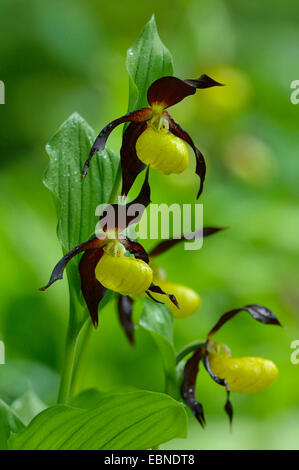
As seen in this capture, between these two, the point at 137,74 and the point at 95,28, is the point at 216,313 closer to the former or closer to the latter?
the point at 137,74

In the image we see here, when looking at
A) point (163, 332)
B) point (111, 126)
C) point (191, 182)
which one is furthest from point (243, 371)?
point (191, 182)

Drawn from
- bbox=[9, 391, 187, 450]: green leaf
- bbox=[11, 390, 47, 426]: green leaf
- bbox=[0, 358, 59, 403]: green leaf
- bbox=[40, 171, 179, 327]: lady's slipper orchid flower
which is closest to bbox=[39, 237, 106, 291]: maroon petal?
bbox=[40, 171, 179, 327]: lady's slipper orchid flower

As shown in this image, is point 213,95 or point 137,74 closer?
point 137,74

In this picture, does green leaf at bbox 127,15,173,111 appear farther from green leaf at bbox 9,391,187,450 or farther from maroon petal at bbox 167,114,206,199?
green leaf at bbox 9,391,187,450

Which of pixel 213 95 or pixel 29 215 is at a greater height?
pixel 213 95

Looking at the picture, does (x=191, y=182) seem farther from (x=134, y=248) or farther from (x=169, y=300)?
(x=134, y=248)
